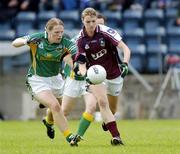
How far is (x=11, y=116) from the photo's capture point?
22688mm

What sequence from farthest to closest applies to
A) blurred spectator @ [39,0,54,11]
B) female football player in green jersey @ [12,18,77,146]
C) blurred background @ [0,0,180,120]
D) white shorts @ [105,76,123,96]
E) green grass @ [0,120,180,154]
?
1. blurred spectator @ [39,0,54,11]
2. blurred background @ [0,0,180,120]
3. white shorts @ [105,76,123,96]
4. female football player in green jersey @ [12,18,77,146]
5. green grass @ [0,120,180,154]

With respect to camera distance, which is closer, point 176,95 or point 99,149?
point 99,149

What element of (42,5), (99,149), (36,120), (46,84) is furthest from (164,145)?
(42,5)

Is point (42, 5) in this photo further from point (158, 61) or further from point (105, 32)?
point (105, 32)

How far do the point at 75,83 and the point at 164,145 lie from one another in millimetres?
2740

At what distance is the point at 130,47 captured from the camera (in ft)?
80.1

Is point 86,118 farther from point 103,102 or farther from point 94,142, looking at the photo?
point 94,142

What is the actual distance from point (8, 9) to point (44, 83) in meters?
12.4

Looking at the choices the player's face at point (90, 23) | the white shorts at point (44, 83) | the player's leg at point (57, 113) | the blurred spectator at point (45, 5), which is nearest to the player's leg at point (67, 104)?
the white shorts at point (44, 83)

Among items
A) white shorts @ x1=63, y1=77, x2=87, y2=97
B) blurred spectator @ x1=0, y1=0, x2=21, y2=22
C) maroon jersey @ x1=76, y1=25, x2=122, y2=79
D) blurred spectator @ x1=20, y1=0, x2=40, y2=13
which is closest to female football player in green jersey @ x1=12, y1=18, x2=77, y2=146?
maroon jersey @ x1=76, y1=25, x2=122, y2=79

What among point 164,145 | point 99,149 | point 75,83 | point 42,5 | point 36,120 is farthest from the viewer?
point 42,5

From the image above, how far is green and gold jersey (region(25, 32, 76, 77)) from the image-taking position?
12.3m

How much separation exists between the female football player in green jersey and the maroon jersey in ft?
0.66

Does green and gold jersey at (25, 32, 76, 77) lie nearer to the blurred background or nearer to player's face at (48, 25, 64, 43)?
player's face at (48, 25, 64, 43)
